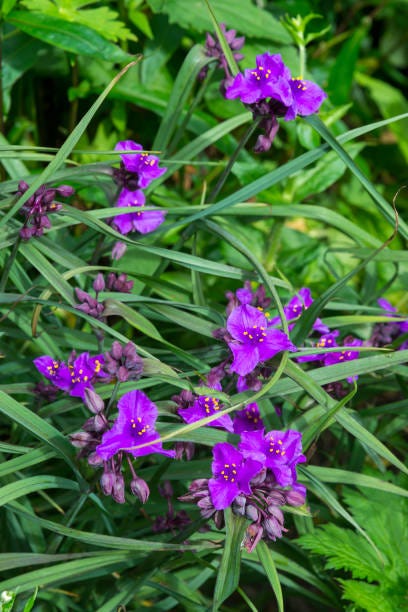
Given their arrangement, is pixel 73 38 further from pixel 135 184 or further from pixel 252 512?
pixel 252 512

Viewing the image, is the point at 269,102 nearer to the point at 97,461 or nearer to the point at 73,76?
the point at 97,461

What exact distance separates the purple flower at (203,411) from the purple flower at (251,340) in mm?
62

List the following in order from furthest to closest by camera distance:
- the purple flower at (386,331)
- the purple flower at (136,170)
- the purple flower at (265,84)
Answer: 1. the purple flower at (386,331)
2. the purple flower at (136,170)
3. the purple flower at (265,84)

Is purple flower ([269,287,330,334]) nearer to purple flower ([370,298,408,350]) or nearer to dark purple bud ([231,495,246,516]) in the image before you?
purple flower ([370,298,408,350])

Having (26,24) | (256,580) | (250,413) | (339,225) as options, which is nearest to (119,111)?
(26,24)

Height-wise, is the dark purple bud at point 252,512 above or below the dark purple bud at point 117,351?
below

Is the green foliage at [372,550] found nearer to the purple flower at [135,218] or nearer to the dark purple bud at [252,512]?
the dark purple bud at [252,512]

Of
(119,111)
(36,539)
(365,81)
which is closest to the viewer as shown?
(36,539)

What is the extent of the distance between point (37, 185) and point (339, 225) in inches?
25.7

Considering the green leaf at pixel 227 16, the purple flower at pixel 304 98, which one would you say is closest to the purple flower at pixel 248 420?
the purple flower at pixel 304 98

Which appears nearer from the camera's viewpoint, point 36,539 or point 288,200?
point 36,539

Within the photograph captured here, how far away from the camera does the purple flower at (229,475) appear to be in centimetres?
104

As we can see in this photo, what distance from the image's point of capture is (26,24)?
5.71 feet

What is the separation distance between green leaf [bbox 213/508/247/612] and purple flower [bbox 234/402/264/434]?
0.72 feet
